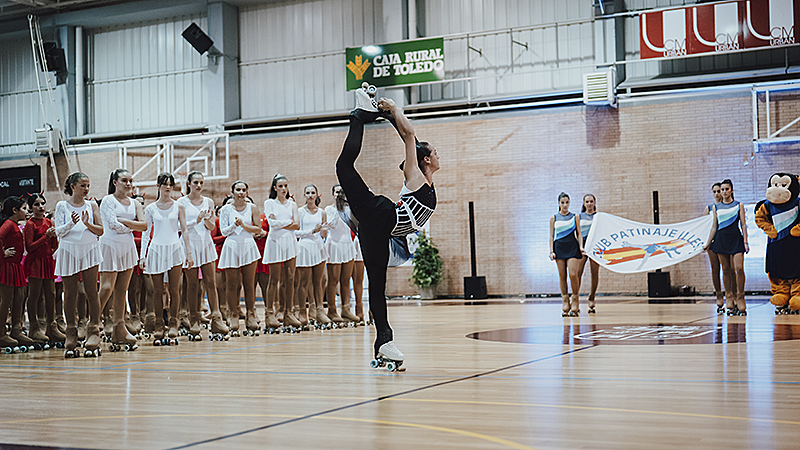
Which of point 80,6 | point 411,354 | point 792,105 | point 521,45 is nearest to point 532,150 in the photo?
point 521,45

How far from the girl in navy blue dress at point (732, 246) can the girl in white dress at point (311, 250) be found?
191 inches

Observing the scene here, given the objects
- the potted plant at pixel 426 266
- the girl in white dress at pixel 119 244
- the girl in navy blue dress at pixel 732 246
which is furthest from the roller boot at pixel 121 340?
the potted plant at pixel 426 266

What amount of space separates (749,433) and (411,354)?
323 centimetres

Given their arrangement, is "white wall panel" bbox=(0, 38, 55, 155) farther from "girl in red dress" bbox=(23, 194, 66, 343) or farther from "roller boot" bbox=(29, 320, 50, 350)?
"roller boot" bbox=(29, 320, 50, 350)

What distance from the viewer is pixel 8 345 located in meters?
6.89

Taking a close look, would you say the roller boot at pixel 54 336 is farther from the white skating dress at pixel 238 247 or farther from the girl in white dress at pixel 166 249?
the white skating dress at pixel 238 247

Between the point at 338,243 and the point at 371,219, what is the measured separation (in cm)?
442

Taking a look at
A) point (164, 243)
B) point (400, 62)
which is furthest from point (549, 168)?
point (164, 243)

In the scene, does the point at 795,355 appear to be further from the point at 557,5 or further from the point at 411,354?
the point at 557,5

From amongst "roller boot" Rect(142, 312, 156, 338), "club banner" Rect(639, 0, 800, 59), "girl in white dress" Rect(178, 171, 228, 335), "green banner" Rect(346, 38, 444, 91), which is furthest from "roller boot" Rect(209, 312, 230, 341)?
"club banner" Rect(639, 0, 800, 59)

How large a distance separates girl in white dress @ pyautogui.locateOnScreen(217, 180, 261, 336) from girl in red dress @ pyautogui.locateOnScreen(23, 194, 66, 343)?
5.40ft

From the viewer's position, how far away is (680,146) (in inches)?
582

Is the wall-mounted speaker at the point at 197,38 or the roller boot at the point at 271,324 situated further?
the wall-mounted speaker at the point at 197,38

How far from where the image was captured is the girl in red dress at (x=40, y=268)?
282 inches
